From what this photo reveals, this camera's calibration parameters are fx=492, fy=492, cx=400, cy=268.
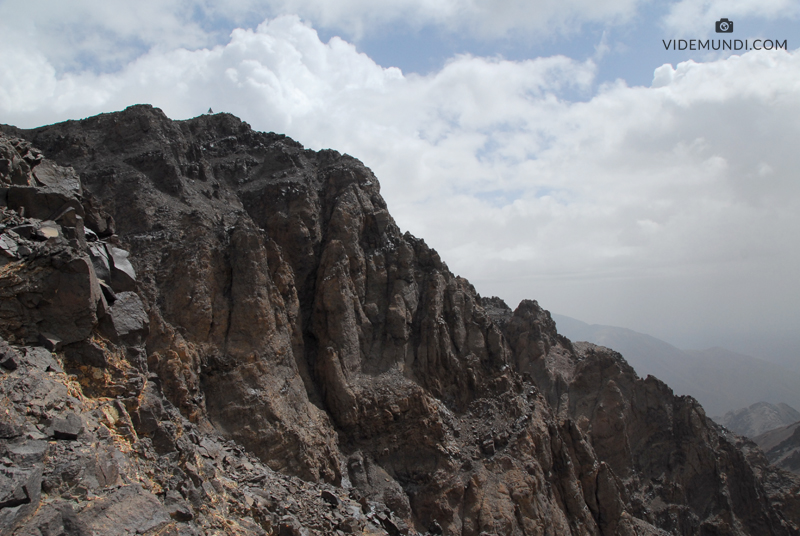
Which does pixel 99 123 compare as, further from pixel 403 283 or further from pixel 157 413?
pixel 157 413

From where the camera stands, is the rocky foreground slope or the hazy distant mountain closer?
the rocky foreground slope

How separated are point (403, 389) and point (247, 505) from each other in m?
25.4

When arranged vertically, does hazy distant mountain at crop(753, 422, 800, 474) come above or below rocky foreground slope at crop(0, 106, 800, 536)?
below

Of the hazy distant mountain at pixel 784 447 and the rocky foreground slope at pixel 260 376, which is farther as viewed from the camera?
the hazy distant mountain at pixel 784 447

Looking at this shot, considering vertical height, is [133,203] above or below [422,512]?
above

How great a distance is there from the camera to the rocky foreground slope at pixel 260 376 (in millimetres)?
12672

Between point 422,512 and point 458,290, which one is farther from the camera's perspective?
point 458,290

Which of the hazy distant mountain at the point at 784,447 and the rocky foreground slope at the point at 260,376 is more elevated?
the rocky foreground slope at the point at 260,376

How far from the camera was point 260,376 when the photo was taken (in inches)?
1339

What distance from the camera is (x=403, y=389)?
4259 cm

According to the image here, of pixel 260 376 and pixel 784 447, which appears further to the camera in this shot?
pixel 784 447

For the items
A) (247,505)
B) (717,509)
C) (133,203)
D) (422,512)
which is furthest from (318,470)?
(717,509)

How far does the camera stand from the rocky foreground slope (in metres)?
12.7

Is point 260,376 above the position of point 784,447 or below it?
above
